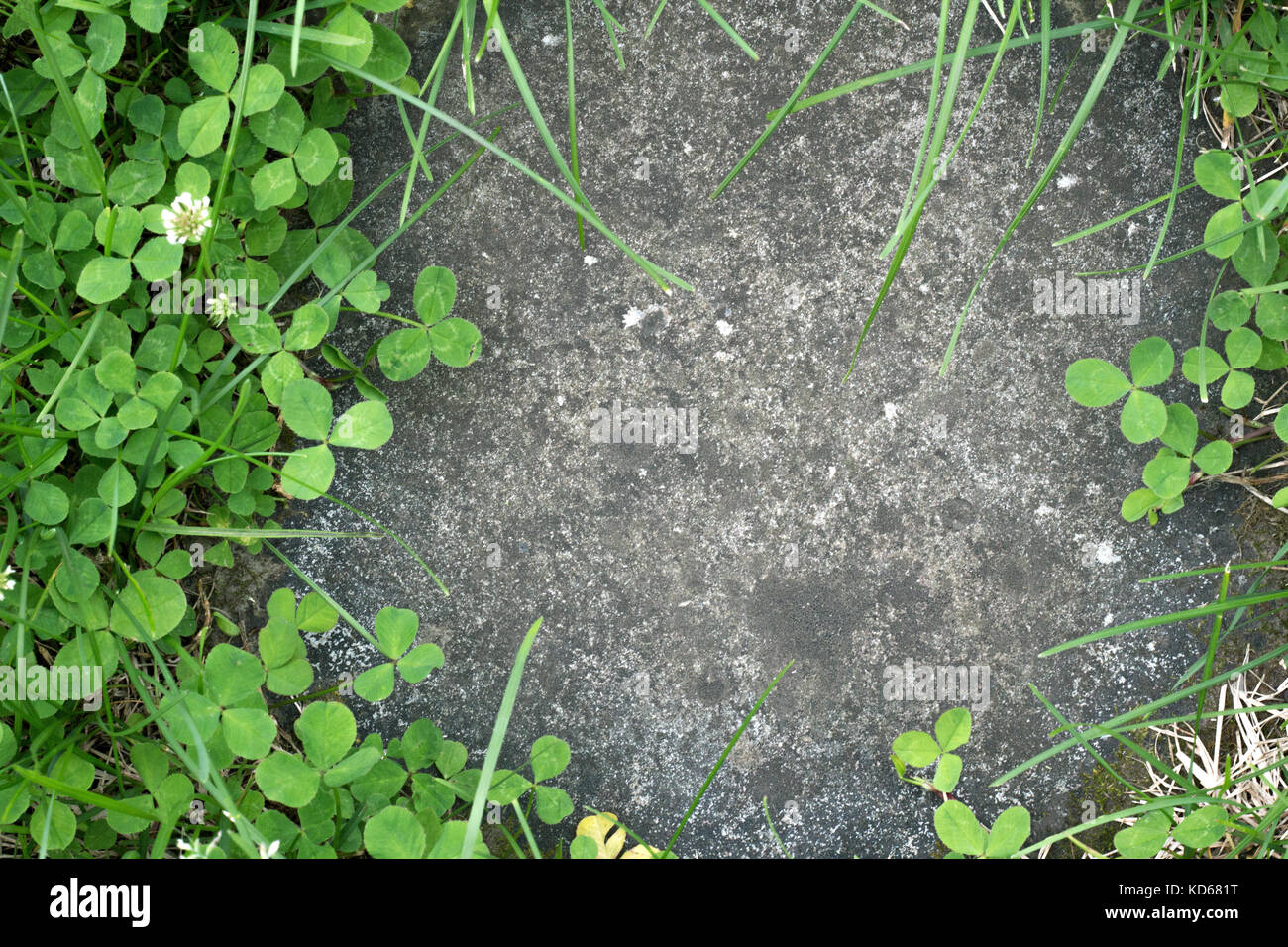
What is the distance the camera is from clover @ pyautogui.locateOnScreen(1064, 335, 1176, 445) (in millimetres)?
2004

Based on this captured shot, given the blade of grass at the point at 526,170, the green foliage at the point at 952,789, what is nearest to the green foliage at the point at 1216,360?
the green foliage at the point at 952,789

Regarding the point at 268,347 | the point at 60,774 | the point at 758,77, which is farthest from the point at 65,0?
the point at 60,774

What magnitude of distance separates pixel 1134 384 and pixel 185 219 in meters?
2.17

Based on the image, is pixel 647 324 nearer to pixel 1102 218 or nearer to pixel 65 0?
pixel 1102 218

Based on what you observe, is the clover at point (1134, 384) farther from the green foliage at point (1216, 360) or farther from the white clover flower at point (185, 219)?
the white clover flower at point (185, 219)

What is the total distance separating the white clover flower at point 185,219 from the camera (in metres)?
1.82

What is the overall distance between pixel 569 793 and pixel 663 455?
0.84 metres

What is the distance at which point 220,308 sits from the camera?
1893 mm

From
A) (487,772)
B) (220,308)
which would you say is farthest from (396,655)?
(220,308)

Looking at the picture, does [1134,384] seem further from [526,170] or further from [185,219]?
[185,219]

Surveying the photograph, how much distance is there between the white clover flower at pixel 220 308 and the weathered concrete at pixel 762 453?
27 centimetres

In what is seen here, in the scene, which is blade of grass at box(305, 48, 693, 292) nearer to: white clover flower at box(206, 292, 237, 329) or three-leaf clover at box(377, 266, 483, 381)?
three-leaf clover at box(377, 266, 483, 381)

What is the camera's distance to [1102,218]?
2088 mm

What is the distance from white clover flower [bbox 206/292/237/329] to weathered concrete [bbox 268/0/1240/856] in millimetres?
267
